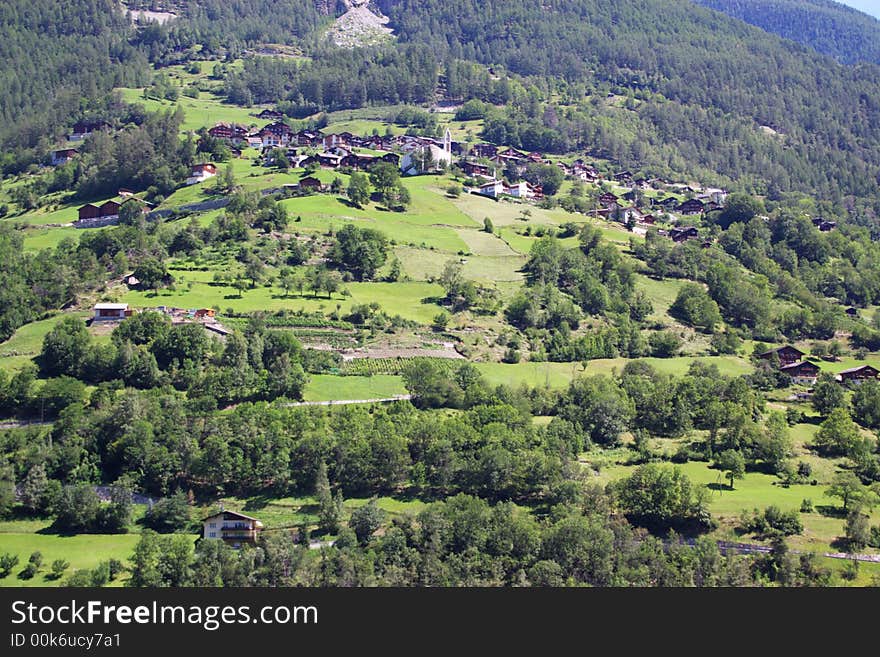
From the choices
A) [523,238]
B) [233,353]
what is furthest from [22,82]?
[233,353]

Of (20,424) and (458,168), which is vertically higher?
(20,424)

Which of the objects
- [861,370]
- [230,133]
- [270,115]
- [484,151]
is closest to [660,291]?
[861,370]

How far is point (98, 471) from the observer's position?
49000 mm

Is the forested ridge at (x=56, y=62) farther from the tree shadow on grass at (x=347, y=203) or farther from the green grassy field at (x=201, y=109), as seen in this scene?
the tree shadow on grass at (x=347, y=203)

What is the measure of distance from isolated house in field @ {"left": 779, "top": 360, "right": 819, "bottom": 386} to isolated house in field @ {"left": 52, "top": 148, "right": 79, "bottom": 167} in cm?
8908

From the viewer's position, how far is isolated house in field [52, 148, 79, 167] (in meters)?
121

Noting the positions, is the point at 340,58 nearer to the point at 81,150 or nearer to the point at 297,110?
the point at 297,110

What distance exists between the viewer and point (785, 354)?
257 feet

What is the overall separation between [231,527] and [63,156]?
90263 mm

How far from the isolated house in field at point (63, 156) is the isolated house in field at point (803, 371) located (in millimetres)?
89082

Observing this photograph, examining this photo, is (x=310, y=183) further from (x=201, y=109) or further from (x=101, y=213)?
(x=201, y=109)

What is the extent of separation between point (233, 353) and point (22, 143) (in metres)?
87.3

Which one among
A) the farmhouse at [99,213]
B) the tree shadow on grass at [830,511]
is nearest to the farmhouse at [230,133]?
the farmhouse at [99,213]

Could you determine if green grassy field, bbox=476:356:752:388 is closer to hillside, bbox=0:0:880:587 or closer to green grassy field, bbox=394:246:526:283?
hillside, bbox=0:0:880:587
